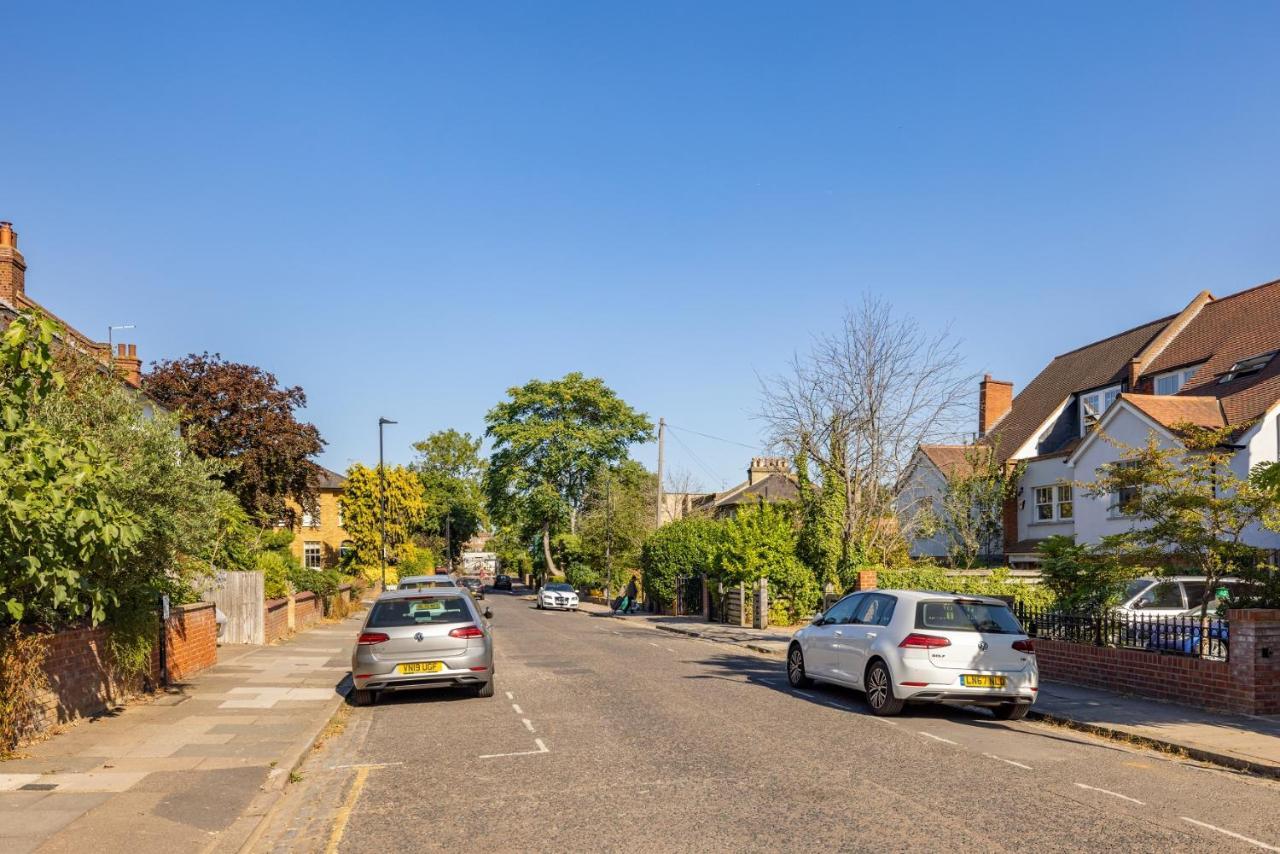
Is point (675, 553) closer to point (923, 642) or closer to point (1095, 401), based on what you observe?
point (1095, 401)

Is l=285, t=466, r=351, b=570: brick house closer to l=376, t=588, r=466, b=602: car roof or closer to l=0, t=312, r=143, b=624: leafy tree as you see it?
l=376, t=588, r=466, b=602: car roof

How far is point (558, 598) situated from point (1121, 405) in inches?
→ 1083

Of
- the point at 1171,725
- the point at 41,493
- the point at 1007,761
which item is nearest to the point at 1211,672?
the point at 1171,725

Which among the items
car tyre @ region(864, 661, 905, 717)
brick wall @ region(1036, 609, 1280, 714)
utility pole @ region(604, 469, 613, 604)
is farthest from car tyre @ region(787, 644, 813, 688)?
utility pole @ region(604, 469, 613, 604)

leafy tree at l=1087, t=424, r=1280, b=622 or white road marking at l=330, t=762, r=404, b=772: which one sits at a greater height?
leafy tree at l=1087, t=424, r=1280, b=622

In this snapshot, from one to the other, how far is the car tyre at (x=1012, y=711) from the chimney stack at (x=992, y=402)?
112 ft

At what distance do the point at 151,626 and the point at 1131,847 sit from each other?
12084mm

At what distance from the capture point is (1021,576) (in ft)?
87.9

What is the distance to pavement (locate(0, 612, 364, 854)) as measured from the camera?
706cm

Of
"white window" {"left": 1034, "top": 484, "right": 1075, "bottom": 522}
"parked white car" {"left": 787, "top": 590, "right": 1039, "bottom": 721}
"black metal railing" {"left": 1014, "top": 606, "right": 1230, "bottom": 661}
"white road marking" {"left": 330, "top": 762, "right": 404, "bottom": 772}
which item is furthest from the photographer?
"white window" {"left": 1034, "top": 484, "right": 1075, "bottom": 522}

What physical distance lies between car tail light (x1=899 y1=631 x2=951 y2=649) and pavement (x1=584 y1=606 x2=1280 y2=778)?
1.73 m

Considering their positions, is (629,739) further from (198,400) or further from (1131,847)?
(198,400)

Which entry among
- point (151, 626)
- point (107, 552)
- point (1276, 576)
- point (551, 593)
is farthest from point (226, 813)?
point (551, 593)

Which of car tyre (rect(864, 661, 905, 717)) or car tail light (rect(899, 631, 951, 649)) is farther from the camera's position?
car tyre (rect(864, 661, 905, 717))
